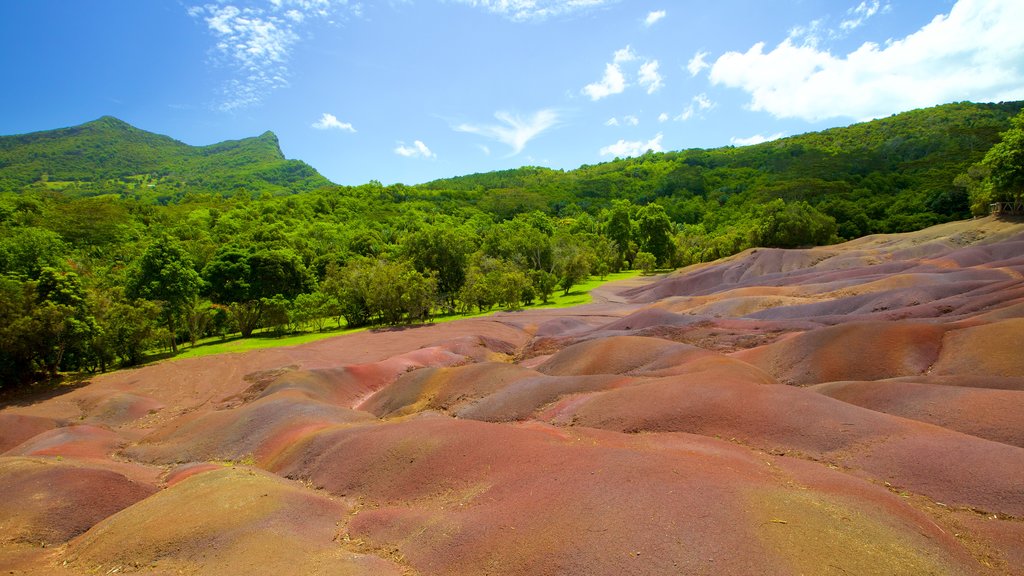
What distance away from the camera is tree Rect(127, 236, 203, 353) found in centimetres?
3897

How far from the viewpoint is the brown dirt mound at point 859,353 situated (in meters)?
18.8

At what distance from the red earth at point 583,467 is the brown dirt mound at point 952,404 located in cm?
7

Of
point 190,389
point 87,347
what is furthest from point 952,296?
point 87,347

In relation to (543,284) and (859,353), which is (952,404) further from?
(543,284)

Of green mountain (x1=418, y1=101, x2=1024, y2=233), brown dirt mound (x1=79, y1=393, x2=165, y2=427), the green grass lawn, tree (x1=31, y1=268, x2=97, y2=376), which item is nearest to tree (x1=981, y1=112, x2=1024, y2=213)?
green mountain (x1=418, y1=101, x2=1024, y2=233)

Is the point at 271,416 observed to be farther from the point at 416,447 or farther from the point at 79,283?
the point at 79,283

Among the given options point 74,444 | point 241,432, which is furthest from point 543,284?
point 74,444

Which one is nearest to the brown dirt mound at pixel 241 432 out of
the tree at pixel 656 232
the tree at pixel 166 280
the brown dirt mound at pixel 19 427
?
the brown dirt mound at pixel 19 427

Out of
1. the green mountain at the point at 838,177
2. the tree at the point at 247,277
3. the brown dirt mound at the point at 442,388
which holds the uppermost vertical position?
the green mountain at the point at 838,177

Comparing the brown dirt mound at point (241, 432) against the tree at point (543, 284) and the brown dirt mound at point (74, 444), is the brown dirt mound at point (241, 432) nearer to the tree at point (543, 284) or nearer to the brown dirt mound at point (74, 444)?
the brown dirt mound at point (74, 444)

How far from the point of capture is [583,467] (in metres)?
10.7

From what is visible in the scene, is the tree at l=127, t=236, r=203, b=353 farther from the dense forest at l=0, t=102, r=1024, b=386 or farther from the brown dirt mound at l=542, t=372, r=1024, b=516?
the brown dirt mound at l=542, t=372, r=1024, b=516

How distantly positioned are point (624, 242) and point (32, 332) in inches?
3480

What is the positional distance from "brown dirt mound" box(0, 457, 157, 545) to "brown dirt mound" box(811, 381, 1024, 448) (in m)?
22.3
